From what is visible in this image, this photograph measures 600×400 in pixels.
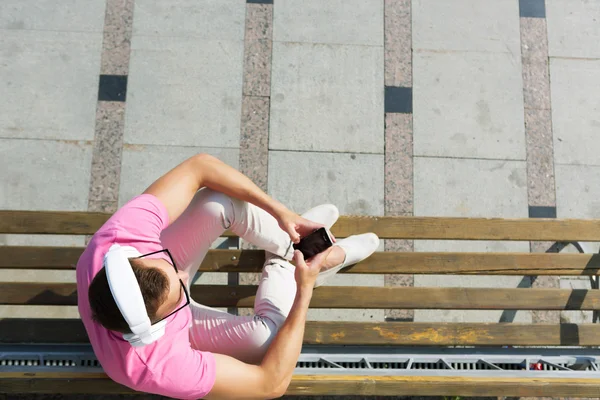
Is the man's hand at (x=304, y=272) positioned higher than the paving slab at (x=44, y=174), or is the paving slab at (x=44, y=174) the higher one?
the paving slab at (x=44, y=174)

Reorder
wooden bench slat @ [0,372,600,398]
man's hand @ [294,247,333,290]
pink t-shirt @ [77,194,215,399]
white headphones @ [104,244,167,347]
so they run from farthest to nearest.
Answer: wooden bench slat @ [0,372,600,398] → man's hand @ [294,247,333,290] → pink t-shirt @ [77,194,215,399] → white headphones @ [104,244,167,347]

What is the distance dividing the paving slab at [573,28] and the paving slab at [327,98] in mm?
1299

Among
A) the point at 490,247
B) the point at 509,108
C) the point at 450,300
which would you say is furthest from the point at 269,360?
the point at 509,108

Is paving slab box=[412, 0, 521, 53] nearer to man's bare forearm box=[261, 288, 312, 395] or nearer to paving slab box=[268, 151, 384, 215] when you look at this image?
Result: paving slab box=[268, 151, 384, 215]

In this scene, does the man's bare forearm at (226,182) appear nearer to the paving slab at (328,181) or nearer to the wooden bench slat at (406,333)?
the wooden bench slat at (406,333)

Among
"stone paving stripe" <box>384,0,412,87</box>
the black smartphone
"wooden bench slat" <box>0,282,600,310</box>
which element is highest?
"stone paving stripe" <box>384,0,412,87</box>

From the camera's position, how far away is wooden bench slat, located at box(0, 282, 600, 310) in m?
2.64

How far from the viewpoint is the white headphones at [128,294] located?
5.55ft

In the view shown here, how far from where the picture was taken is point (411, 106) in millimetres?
3682

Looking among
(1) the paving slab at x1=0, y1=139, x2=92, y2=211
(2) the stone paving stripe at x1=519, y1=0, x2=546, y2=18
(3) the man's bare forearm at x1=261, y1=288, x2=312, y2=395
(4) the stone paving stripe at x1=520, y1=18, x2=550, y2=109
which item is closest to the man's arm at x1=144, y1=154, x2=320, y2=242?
(3) the man's bare forearm at x1=261, y1=288, x2=312, y2=395

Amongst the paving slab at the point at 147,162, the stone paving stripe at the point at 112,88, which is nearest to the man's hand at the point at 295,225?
the paving slab at the point at 147,162

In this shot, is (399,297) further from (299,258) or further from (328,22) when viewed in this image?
(328,22)

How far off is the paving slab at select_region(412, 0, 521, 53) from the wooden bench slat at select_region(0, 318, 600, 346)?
2.01 m

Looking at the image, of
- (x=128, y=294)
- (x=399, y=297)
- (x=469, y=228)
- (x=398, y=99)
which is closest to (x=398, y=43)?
(x=398, y=99)
